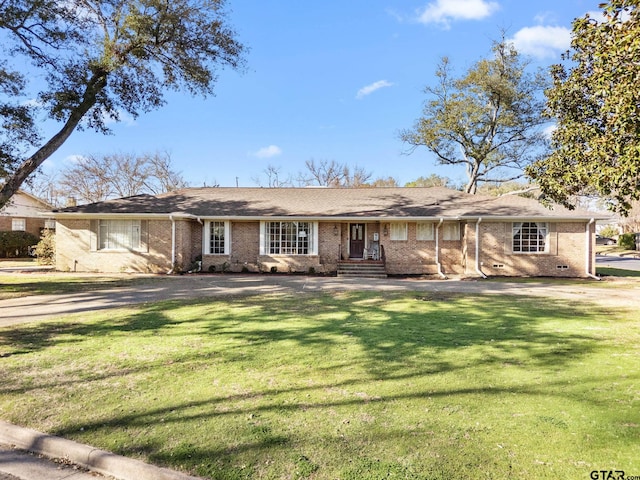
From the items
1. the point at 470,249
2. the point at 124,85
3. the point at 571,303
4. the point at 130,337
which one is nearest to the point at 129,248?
the point at 124,85

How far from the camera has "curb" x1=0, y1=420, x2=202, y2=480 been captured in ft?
→ 9.97

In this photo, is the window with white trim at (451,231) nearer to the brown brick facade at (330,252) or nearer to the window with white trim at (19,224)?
the brown brick facade at (330,252)

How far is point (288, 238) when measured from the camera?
19.0 meters

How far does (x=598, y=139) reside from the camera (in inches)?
297

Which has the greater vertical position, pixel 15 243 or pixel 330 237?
pixel 330 237

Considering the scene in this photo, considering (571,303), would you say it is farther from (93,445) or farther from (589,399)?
(93,445)

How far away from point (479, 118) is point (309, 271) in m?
19.5

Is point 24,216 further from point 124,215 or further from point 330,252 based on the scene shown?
point 330,252

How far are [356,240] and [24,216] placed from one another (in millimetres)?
28652

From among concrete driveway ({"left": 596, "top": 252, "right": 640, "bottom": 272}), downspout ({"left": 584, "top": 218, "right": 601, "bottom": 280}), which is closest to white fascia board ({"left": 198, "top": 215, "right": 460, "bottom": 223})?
downspout ({"left": 584, "top": 218, "right": 601, "bottom": 280})

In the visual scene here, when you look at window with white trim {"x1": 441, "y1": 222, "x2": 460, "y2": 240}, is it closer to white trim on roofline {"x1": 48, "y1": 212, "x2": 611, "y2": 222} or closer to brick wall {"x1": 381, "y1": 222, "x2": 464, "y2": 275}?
brick wall {"x1": 381, "y1": 222, "x2": 464, "y2": 275}

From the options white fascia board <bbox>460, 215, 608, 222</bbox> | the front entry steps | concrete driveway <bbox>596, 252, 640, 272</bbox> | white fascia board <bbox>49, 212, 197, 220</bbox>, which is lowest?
concrete driveway <bbox>596, 252, 640, 272</bbox>

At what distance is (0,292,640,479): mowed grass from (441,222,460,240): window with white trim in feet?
35.0

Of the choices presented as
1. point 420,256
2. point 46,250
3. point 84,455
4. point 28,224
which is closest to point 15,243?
point 28,224
